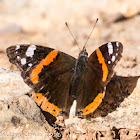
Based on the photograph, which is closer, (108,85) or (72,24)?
(108,85)

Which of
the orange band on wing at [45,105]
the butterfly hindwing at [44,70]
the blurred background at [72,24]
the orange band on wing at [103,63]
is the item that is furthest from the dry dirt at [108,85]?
the orange band on wing at [103,63]

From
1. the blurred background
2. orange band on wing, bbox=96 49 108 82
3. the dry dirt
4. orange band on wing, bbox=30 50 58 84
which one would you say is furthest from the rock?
the blurred background

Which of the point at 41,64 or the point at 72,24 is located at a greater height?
the point at 72,24

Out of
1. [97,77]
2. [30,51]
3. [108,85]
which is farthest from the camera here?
[108,85]

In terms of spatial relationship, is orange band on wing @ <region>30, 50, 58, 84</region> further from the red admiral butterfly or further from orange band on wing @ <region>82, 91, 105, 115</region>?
orange band on wing @ <region>82, 91, 105, 115</region>

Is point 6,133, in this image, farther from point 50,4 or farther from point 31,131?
point 50,4

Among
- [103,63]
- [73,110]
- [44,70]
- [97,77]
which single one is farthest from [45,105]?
[103,63]

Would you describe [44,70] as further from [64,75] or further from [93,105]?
[93,105]

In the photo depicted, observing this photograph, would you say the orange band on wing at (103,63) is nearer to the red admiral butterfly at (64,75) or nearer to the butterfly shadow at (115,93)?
the red admiral butterfly at (64,75)

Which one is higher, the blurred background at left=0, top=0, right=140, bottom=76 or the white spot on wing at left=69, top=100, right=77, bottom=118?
the blurred background at left=0, top=0, right=140, bottom=76
